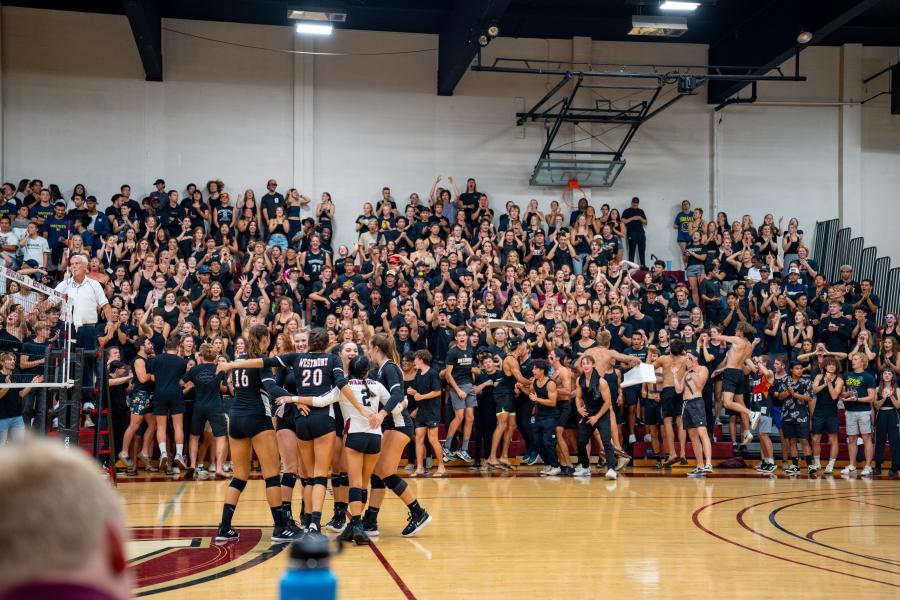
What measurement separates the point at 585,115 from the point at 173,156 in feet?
35.2

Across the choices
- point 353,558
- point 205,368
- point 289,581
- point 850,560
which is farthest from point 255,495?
point 289,581

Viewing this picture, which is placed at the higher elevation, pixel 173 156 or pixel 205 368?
pixel 173 156

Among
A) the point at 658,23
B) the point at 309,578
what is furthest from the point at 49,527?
the point at 658,23

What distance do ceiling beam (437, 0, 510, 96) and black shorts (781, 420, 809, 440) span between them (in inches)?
379

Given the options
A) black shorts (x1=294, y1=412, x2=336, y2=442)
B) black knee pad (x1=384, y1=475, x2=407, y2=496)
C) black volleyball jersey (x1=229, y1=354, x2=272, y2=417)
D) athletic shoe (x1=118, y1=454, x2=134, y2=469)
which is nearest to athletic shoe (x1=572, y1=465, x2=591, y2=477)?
black knee pad (x1=384, y1=475, x2=407, y2=496)

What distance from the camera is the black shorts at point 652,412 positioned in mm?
15555

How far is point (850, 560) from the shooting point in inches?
307

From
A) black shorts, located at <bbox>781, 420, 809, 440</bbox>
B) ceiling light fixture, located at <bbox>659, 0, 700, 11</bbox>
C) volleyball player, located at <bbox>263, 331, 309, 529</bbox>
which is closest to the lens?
volleyball player, located at <bbox>263, 331, 309, 529</bbox>

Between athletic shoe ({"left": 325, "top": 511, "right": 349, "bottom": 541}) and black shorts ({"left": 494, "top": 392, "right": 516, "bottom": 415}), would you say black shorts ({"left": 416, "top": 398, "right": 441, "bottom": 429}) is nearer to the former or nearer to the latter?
black shorts ({"left": 494, "top": 392, "right": 516, "bottom": 415})

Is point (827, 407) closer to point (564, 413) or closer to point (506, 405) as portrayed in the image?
point (564, 413)

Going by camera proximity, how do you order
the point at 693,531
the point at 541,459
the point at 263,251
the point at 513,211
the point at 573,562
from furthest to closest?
the point at 513,211
the point at 263,251
the point at 541,459
the point at 693,531
the point at 573,562

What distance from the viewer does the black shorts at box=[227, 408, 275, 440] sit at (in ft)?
26.8

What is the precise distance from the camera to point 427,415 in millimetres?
14117

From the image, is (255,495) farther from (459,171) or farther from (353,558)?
(459,171)
